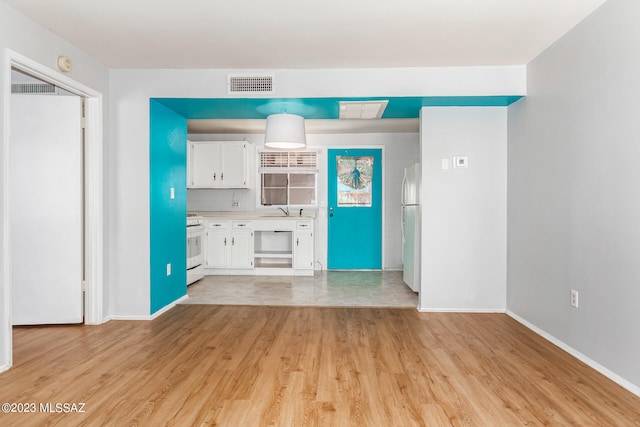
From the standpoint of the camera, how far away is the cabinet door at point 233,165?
6445 mm

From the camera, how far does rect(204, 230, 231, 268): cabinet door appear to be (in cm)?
613

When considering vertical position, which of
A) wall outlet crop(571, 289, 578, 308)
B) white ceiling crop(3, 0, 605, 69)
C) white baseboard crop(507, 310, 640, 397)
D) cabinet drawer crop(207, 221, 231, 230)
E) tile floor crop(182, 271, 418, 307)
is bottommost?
tile floor crop(182, 271, 418, 307)

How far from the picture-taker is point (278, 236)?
669 cm

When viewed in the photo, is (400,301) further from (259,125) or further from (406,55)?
(259,125)

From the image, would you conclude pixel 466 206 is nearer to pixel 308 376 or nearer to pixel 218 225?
pixel 308 376

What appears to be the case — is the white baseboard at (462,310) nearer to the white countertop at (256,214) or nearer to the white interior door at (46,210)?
the white countertop at (256,214)

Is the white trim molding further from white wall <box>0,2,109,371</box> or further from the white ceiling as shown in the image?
white wall <box>0,2,109,371</box>

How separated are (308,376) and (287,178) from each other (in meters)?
4.60

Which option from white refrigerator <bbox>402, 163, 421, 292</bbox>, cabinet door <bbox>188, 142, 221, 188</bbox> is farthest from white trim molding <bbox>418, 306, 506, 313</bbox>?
cabinet door <bbox>188, 142, 221, 188</bbox>

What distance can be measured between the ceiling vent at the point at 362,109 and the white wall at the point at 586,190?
4.40 feet

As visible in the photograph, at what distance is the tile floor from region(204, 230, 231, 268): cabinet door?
9.4 inches

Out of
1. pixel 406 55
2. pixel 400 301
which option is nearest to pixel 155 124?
pixel 406 55

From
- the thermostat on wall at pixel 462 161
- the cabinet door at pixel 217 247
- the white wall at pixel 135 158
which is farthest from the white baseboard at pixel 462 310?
the cabinet door at pixel 217 247

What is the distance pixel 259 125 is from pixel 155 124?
2.31 metres
